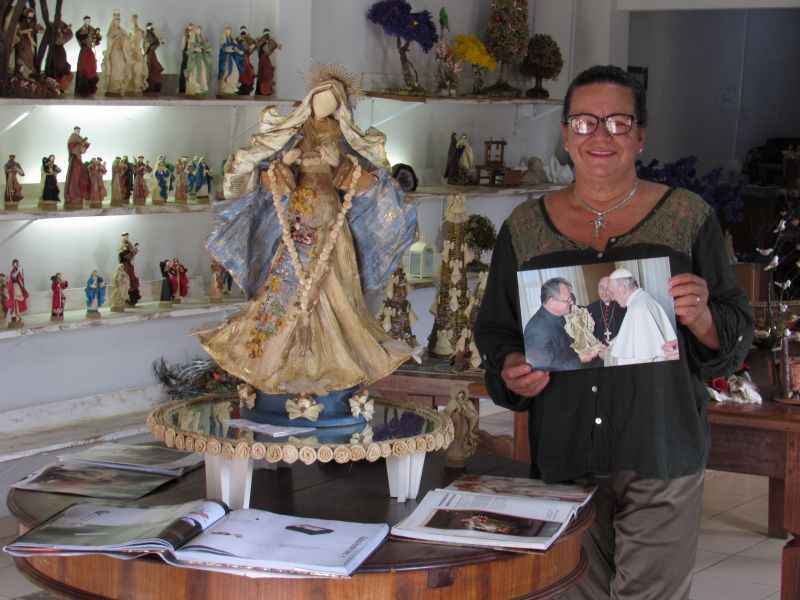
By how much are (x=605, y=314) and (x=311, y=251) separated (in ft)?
2.13

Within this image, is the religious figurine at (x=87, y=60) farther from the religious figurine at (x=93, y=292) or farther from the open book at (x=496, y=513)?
the open book at (x=496, y=513)

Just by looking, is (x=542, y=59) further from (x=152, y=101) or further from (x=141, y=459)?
(x=141, y=459)

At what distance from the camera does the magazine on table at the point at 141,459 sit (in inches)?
108

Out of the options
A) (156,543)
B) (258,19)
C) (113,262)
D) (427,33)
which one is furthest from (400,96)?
(156,543)

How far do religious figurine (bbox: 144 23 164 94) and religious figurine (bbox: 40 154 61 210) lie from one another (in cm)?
60

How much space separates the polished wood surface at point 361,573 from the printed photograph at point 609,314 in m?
0.30

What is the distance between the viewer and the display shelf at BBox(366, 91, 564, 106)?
273 inches

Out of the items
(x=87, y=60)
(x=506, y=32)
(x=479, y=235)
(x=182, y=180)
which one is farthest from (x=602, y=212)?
(x=506, y=32)

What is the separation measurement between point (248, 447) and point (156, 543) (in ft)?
1.24

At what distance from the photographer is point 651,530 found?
8.71 feet

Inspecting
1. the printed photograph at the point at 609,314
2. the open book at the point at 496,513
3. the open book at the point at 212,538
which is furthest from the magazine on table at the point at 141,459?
the printed photograph at the point at 609,314

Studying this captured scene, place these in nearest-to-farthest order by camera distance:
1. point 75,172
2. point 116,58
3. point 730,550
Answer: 1. point 730,550
2. point 75,172
3. point 116,58

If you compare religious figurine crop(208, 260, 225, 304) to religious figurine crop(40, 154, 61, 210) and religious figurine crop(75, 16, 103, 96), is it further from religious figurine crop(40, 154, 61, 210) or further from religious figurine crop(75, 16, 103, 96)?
religious figurine crop(75, 16, 103, 96)

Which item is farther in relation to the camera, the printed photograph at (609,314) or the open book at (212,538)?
the printed photograph at (609,314)
